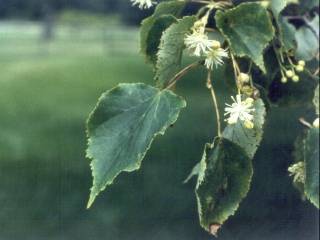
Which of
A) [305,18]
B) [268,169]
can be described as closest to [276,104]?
[305,18]

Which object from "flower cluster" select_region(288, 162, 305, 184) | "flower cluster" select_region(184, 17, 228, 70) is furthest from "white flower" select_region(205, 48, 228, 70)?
"flower cluster" select_region(288, 162, 305, 184)

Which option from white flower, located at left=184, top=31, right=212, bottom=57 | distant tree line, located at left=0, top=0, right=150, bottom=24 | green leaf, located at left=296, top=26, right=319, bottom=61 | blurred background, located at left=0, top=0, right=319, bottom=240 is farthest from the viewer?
distant tree line, located at left=0, top=0, right=150, bottom=24

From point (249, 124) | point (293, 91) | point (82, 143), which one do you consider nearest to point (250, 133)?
point (249, 124)

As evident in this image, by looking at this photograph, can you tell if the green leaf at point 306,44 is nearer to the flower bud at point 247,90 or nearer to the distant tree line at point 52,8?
the flower bud at point 247,90

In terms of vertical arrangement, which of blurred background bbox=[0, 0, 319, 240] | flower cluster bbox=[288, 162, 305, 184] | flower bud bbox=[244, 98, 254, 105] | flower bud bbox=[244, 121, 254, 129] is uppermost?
flower bud bbox=[244, 98, 254, 105]

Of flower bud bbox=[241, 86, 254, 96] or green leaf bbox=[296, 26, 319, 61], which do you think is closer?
flower bud bbox=[241, 86, 254, 96]

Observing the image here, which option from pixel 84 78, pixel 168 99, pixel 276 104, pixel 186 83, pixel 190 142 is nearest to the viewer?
pixel 168 99

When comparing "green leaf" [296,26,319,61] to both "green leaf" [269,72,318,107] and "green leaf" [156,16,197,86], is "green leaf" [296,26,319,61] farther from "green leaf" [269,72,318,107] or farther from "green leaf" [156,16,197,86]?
"green leaf" [156,16,197,86]

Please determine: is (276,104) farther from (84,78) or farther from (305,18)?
(84,78)

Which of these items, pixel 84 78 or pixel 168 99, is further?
pixel 84 78
